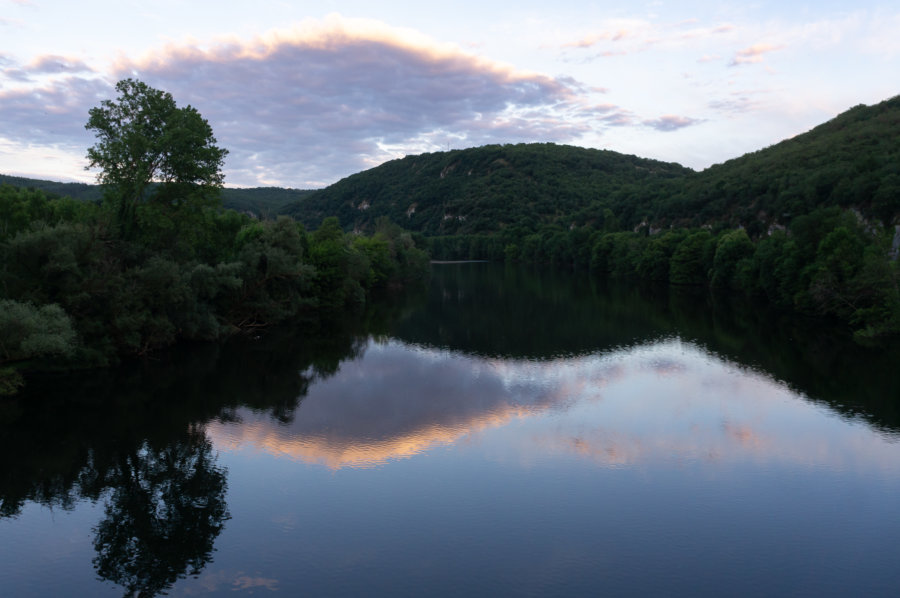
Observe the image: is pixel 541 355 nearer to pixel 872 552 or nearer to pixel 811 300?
pixel 872 552

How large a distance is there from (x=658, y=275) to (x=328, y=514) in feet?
295

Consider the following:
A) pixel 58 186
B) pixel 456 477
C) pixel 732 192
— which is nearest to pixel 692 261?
pixel 732 192

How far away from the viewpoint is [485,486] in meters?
20.0

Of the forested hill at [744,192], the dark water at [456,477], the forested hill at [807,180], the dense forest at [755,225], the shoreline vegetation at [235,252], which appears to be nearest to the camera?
the dark water at [456,477]

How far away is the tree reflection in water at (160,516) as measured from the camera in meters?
15.4

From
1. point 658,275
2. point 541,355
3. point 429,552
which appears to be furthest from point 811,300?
point 429,552

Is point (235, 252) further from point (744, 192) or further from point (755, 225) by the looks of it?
point (744, 192)

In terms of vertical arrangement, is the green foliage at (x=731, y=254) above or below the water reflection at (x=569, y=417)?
above

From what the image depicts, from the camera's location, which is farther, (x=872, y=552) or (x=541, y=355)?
(x=541, y=355)

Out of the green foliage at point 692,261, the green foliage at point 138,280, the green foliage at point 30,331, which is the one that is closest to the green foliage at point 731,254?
the green foliage at point 692,261

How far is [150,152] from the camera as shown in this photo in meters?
39.2

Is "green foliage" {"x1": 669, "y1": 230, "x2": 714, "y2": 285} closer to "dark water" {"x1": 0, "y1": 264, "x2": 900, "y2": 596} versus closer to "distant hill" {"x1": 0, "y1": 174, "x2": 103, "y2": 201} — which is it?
"dark water" {"x1": 0, "y1": 264, "x2": 900, "y2": 596}

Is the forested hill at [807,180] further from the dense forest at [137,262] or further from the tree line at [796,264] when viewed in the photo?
the dense forest at [137,262]

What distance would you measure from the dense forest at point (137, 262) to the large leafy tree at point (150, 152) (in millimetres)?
71
